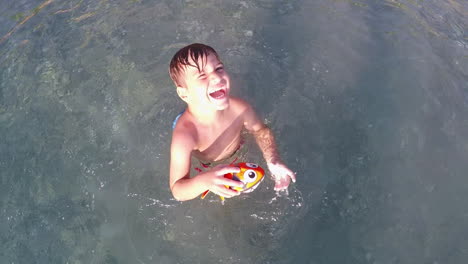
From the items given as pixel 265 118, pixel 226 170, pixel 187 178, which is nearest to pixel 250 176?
pixel 226 170

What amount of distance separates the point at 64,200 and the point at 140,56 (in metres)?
2.16

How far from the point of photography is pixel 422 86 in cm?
453

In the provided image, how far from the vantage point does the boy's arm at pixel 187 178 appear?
2816mm

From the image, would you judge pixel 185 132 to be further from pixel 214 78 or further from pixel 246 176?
pixel 246 176

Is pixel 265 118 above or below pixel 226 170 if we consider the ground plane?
below

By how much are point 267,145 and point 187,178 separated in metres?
0.88

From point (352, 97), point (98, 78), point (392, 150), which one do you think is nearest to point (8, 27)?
point (98, 78)

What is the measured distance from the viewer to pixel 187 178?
132 inches

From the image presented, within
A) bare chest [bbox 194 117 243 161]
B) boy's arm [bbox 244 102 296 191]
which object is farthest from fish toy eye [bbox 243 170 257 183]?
bare chest [bbox 194 117 243 161]

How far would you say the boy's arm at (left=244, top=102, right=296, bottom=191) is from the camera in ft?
11.1

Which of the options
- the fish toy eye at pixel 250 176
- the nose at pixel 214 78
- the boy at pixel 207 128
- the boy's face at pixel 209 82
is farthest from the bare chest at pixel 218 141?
the fish toy eye at pixel 250 176

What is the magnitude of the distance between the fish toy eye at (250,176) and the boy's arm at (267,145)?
1.40ft

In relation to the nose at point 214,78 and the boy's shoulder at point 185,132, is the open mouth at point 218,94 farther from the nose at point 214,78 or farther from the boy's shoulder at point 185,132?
the boy's shoulder at point 185,132

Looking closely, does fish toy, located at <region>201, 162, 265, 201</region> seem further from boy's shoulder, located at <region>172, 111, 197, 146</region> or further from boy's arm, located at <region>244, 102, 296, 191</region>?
boy's shoulder, located at <region>172, 111, 197, 146</region>
